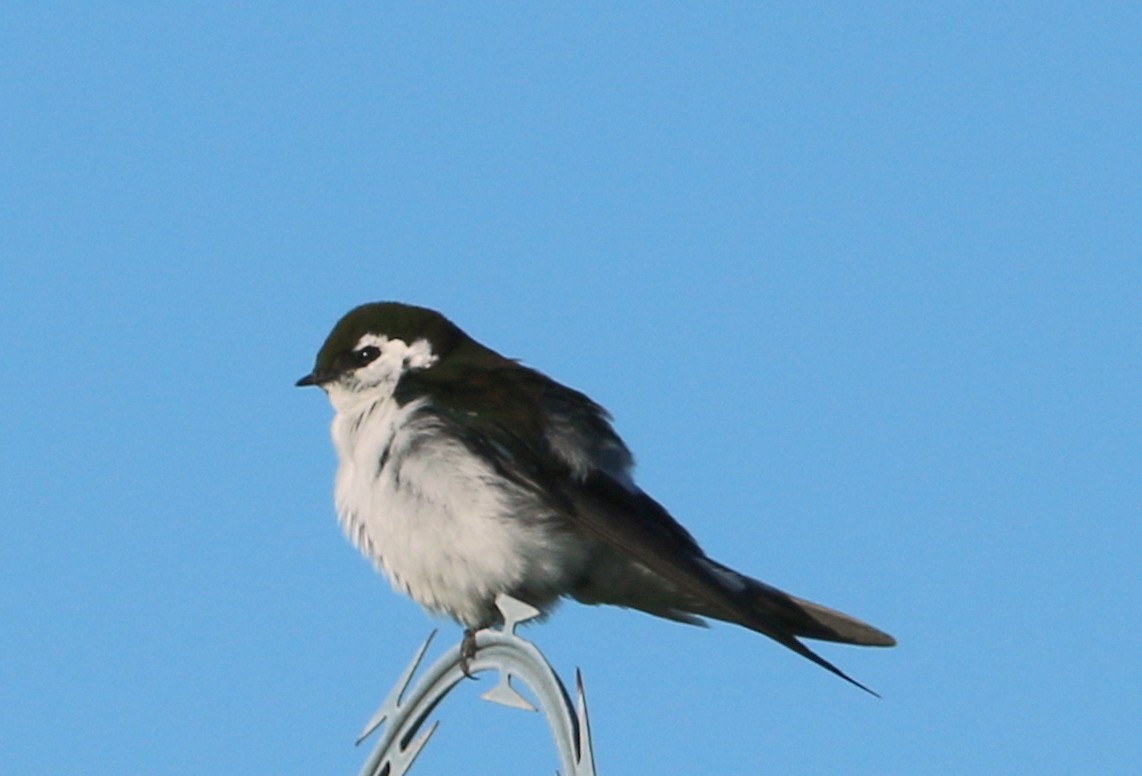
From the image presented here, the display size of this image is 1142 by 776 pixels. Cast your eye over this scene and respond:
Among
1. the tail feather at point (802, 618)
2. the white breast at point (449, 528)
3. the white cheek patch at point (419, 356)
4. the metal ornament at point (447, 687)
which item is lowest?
the metal ornament at point (447, 687)

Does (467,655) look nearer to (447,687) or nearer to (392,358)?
(447,687)

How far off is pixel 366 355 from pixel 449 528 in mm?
1150

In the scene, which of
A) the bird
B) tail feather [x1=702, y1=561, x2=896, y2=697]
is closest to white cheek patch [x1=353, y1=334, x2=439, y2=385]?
the bird

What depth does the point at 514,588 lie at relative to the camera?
18.1ft

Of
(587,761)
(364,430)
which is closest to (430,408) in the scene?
(364,430)

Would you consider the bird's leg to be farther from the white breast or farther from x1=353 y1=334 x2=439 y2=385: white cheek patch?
x1=353 y1=334 x2=439 y2=385: white cheek patch

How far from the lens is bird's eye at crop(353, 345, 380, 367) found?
640 centimetres

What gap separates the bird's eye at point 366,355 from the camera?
21.0 ft

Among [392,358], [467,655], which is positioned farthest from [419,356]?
[467,655]

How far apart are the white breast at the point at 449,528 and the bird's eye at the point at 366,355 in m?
0.75

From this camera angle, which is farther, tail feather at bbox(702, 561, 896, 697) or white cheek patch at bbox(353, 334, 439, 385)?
white cheek patch at bbox(353, 334, 439, 385)

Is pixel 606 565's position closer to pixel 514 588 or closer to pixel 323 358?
pixel 514 588

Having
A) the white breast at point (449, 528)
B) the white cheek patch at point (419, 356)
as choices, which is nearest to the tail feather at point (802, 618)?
the white breast at point (449, 528)

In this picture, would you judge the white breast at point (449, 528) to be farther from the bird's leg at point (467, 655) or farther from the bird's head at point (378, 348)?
the bird's leg at point (467, 655)
